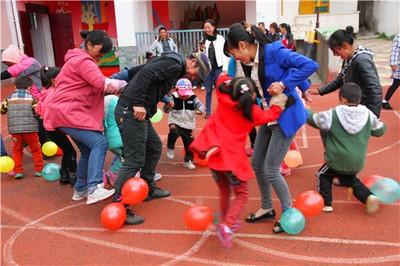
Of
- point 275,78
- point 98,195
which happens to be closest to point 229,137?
point 275,78

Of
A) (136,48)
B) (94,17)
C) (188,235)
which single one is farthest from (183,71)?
(94,17)

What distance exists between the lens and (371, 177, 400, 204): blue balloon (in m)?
4.07

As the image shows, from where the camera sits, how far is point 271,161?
12.0ft

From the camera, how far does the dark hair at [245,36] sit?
3.42 m

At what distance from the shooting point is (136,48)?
554 inches

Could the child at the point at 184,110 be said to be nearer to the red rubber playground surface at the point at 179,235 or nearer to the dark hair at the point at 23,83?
the red rubber playground surface at the point at 179,235

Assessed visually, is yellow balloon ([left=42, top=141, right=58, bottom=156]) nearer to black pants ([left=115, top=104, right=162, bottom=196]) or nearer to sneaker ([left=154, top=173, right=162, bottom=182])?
sneaker ([left=154, top=173, right=162, bottom=182])

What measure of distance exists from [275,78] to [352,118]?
1003mm

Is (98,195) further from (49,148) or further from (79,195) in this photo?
(49,148)

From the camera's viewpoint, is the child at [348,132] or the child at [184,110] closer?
the child at [348,132]

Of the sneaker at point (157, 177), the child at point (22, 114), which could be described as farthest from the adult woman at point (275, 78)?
the child at point (22, 114)

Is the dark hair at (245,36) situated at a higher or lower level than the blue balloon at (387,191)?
higher

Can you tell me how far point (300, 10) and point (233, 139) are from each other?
57.3ft

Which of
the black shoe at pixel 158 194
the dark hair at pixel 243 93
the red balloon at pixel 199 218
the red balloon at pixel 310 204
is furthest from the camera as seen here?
the black shoe at pixel 158 194
